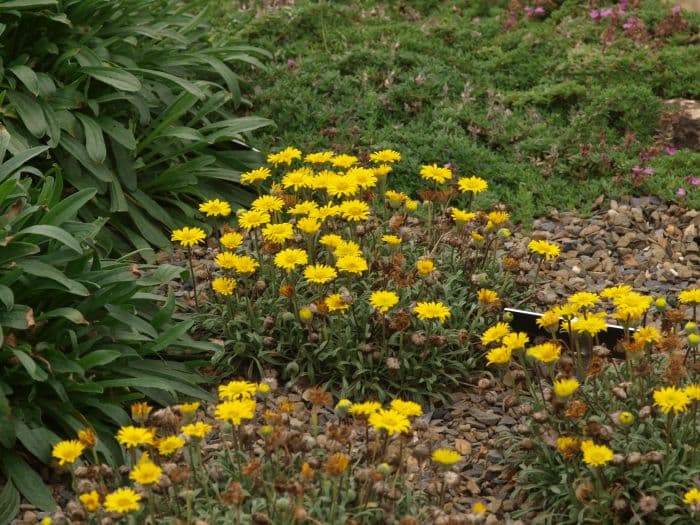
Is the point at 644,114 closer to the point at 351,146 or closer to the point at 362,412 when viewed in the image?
the point at 351,146

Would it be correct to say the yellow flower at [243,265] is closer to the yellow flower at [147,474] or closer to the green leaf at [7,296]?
the green leaf at [7,296]

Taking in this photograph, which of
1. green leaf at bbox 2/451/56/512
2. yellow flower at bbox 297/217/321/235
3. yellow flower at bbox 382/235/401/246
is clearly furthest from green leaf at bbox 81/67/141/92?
green leaf at bbox 2/451/56/512

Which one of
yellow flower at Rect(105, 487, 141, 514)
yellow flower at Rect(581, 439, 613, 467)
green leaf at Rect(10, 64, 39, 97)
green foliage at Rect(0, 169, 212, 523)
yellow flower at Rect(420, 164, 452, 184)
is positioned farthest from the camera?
green leaf at Rect(10, 64, 39, 97)

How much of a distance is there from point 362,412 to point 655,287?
2208mm

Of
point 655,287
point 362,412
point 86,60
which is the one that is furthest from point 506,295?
point 86,60

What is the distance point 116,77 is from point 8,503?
2.23m

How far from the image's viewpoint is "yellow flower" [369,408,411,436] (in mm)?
2854

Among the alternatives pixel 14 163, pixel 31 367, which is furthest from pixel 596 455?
pixel 14 163

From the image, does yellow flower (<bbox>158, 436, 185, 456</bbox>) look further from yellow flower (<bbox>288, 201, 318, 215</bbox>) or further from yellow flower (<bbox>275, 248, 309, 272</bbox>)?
yellow flower (<bbox>288, 201, 318, 215</bbox>)

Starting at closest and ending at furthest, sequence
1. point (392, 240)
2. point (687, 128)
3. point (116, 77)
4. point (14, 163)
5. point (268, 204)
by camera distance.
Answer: point (14, 163) < point (392, 240) < point (268, 204) < point (116, 77) < point (687, 128)

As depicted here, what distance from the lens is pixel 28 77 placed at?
464 centimetres

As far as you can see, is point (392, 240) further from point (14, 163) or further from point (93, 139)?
point (93, 139)

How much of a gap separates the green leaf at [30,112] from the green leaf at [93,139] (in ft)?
0.61

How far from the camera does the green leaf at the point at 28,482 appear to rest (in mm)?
3393
